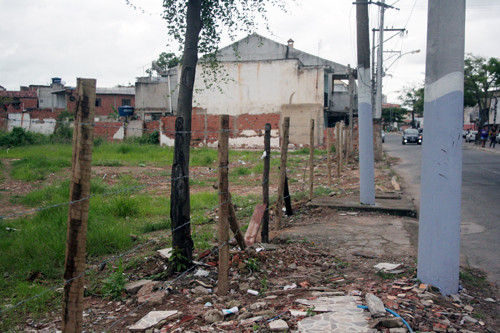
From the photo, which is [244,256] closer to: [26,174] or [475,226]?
[475,226]

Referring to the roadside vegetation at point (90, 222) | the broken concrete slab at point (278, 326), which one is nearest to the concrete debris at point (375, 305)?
the broken concrete slab at point (278, 326)

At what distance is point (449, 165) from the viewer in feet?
13.6

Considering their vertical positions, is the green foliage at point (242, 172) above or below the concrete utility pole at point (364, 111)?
below

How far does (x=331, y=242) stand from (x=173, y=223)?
107 inches

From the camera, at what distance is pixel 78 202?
8.71ft

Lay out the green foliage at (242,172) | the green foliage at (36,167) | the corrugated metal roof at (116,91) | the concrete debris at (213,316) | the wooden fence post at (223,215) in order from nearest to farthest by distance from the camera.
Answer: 1. the concrete debris at (213,316)
2. the wooden fence post at (223,215)
3. the green foliage at (36,167)
4. the green foliage at (242,172)
5. the corrugated metal roof at (116,91)

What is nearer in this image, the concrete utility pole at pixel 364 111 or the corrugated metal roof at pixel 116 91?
the concrete utility pole at pixel 364 111

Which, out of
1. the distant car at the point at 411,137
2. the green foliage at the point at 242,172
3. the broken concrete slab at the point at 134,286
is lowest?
the broken concrete slab at the point at 134,286

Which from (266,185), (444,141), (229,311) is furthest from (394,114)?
(229,311)

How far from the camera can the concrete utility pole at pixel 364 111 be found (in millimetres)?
8742

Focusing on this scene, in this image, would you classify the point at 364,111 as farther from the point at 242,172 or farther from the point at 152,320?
the point at 242,172

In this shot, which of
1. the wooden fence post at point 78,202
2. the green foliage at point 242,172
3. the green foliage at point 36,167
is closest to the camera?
the wooden fence post at point 78,202

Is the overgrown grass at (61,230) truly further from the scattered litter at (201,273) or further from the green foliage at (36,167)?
the scattered litter at (201,273)

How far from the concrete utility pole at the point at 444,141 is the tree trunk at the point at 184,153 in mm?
2662
